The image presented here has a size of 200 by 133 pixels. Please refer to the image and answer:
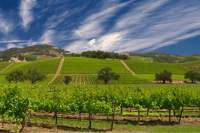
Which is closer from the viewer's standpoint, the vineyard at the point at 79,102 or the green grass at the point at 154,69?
the vineyard at the point at 79,102

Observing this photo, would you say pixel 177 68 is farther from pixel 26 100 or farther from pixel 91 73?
pixel 26 100

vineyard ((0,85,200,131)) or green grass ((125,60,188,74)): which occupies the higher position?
green grass ((125,60,188,74))

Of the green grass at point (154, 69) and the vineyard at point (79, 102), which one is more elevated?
the green grass at point (154, 69)

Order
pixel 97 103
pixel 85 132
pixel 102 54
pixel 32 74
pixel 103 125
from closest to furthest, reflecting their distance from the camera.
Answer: pixel 85 132
pixel 97 103
pixel 103 125
pixel 32 74
pixel 102 54

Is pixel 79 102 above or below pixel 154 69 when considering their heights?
below

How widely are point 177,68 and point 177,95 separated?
13321 cm

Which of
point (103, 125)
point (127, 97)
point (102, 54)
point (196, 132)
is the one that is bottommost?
point (103, 125)

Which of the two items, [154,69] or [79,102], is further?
[154,69]

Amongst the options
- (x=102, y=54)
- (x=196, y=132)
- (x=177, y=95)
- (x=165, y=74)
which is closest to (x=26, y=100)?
(x=196, y=132)

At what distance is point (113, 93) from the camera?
16.5m

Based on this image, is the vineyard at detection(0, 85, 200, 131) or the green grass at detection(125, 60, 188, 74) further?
the green grass at detection(125, 60, 188, 74)

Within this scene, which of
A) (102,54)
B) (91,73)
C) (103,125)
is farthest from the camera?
(102,54)

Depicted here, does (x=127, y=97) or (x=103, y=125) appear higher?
(x=127, y=97)

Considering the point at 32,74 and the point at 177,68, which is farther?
the point at 177,68
